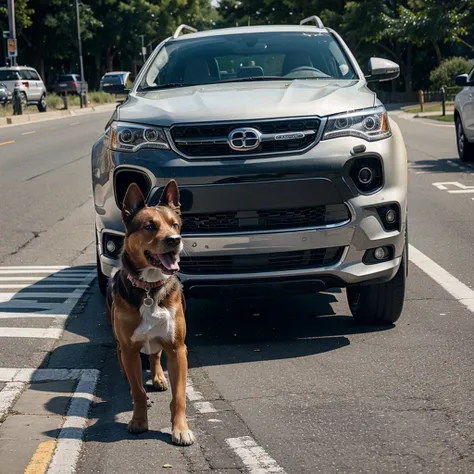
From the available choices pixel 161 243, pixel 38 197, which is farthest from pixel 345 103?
pixel 38 197

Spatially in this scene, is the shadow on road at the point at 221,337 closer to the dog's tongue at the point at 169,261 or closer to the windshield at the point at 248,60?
the dog's tongue at the point at 169,261

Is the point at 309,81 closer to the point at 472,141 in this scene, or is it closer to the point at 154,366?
the point at 154,366

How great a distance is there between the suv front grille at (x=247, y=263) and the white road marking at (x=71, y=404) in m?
0.87

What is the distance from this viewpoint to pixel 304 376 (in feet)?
→ 21.0

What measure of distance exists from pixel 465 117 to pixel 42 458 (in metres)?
15.4

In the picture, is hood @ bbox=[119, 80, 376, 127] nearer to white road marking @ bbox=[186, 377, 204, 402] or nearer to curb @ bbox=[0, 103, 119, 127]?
white road marking @ bbox=[186, 377, 204, 402]

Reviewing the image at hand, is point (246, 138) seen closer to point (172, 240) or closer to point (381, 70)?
point (172, 240)

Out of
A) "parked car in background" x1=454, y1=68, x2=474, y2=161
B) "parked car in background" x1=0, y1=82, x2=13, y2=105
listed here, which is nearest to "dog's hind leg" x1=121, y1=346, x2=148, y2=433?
"parked car in background" x1=454, y1=68, x2=474, y2=161

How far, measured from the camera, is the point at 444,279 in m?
9.20

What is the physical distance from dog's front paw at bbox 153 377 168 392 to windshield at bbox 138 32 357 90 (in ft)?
9.56

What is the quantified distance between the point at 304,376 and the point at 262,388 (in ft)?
1.09

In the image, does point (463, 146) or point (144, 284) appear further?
point (463, 146)

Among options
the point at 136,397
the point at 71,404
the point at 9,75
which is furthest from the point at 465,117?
the point at 9,75

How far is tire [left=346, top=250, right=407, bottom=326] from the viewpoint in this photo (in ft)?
24.2
